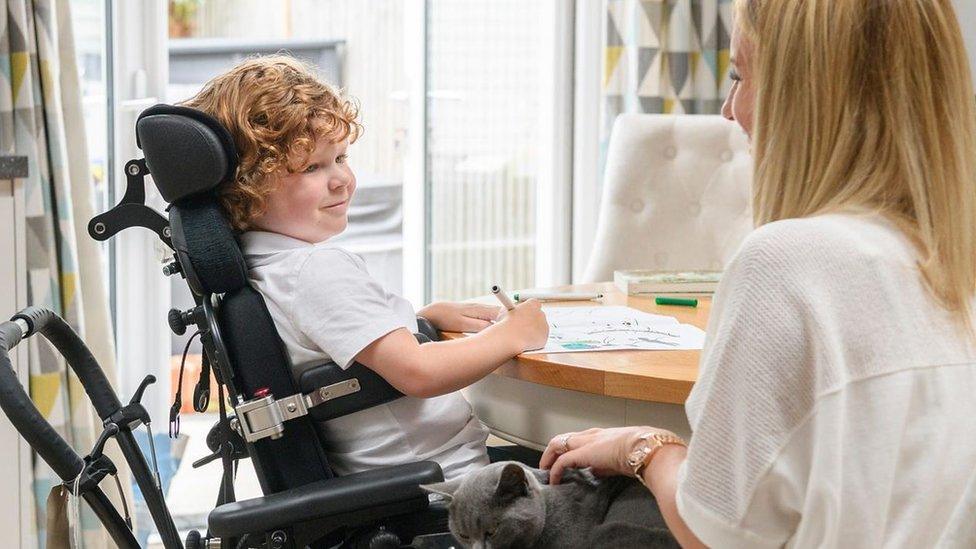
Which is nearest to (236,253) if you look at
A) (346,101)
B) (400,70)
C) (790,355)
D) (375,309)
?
(375,309)

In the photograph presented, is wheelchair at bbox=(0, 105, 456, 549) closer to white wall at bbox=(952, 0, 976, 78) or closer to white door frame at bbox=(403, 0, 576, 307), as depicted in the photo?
white door frame at bbox=(403, 0, 576, 307)

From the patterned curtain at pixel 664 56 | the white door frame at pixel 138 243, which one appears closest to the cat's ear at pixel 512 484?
the white door frame at pixel 138 243

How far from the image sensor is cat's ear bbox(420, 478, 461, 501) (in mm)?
1189

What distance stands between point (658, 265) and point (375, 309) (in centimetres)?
144

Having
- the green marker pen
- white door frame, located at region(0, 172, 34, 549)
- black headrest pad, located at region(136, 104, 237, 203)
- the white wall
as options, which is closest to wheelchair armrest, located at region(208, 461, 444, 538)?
black headrest pad, located at region(136, 104, 237, 203)

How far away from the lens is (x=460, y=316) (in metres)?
1.65

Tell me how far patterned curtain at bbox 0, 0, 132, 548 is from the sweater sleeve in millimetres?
1767

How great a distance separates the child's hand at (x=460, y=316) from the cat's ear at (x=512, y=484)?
1.67 feet

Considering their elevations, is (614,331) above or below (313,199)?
below

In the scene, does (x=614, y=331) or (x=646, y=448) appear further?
(x=614, y=331)

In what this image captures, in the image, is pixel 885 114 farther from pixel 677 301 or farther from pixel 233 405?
pixel 677 301

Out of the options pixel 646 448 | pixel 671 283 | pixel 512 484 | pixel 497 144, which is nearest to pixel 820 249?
pixel 646 448

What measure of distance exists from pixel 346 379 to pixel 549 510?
0.31m

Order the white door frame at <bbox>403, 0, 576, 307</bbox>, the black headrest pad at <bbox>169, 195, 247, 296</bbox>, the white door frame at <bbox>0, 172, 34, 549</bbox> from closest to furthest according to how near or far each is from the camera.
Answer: the black headrest pad at <bbox>169, 195, 247, 296</bbox> → the white door frame at <bbox>0, 172, 34, 549</bbox> → the white door frame at <bbox>403, 0, 576, 307</bbox>
